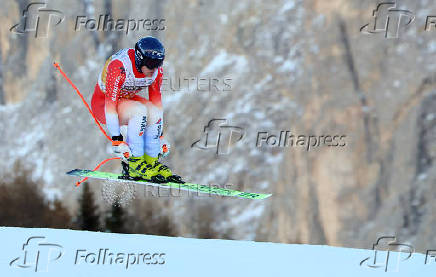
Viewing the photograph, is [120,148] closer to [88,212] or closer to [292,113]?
[292,113]

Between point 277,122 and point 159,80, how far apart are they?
344 centimetres

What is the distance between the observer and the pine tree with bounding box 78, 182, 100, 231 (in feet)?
31.0

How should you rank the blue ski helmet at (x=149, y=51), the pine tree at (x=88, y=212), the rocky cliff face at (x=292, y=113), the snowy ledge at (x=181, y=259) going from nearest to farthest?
the blue ski helmet at (x=149, y=51), the snowy ledge at (x=181, y=259), the rocky cliff face at (x=292, y=113), the pine tree at (x=88, y=212)

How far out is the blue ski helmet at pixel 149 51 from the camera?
4992mm

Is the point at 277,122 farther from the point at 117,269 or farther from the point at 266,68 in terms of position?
the point at 117,269

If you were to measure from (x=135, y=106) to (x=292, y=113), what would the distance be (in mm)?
3639

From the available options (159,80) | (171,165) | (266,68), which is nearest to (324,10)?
(266,68)

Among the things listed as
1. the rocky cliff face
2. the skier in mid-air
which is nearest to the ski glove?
the skier in mid-air

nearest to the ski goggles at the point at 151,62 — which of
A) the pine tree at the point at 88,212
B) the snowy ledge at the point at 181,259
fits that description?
the snowy ledge at the point at 181,259

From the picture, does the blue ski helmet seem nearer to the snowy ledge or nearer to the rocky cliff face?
the snowy ledge

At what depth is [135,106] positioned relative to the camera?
17.3 ft

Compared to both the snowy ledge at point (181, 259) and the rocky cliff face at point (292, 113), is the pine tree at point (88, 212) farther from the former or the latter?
the snowy ledge at point (181, 259)

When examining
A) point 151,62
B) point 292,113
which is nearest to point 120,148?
point 151,62

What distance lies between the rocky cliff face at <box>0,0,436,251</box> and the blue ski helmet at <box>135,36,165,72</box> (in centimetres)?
372
